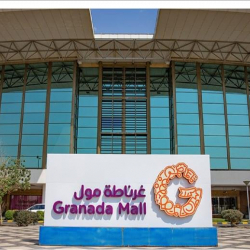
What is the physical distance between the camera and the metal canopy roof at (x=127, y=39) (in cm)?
2083

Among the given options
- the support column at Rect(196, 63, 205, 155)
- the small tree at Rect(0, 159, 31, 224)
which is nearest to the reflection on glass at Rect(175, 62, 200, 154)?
the support column at Rect(196, 63, 205, 155)

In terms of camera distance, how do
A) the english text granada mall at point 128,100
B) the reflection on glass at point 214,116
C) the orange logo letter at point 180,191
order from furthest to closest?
the reflection on glass at point 214,116, the english text granada mall at point 128,100, the orange logo letter at point 180,191

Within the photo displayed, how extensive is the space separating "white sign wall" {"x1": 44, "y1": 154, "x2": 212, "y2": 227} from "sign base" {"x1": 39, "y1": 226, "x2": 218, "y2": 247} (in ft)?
1.07

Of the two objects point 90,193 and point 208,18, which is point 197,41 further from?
point 90,193

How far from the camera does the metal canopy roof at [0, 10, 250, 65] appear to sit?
20828 mm

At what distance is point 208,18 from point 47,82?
45.8ft

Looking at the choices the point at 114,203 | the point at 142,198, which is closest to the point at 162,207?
the point at 142,198

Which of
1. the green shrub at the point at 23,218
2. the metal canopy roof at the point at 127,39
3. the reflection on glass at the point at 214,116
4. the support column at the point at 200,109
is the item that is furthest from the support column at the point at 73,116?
the reflection on glass at the point at 214,116

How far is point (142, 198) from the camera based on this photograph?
10414 millimetres

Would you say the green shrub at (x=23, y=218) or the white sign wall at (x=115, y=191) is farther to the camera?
the green shrub at (x=23, y=218)

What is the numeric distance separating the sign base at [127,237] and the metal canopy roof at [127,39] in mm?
14241

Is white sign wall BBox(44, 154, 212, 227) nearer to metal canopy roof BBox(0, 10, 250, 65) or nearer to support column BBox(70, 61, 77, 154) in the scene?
metal canopy roof BBox(0, 10, 250, 65)

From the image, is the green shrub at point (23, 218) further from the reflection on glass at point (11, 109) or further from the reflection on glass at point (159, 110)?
the reflection on glass at point (159, 110)

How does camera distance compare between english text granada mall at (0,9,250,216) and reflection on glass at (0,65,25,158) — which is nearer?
english text granada mall at (0,9,250,216)
